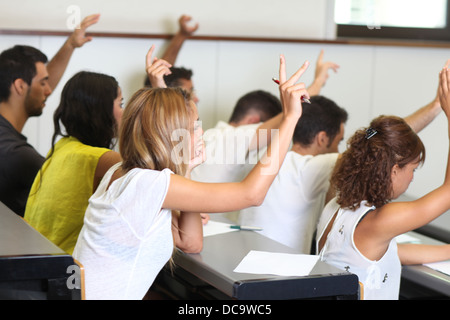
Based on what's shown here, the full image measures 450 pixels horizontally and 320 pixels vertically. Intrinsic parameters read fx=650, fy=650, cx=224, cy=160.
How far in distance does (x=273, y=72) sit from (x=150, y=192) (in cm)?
279

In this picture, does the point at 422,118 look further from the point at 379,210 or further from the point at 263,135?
the point at 379,210

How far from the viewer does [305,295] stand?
60.5 inches

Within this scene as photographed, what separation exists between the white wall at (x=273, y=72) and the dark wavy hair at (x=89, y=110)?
157 centimetres

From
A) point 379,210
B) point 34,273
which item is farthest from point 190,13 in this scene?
point 34,273

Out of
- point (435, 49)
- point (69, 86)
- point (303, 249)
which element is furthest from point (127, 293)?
point (435, 49)

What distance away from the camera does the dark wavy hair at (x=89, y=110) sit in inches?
82.2

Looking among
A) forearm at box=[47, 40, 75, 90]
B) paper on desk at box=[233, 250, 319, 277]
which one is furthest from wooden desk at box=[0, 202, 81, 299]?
forearm at box=[47, 40, 75, 90]

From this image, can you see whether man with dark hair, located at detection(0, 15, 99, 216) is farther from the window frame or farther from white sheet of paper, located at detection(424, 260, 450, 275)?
the window frame

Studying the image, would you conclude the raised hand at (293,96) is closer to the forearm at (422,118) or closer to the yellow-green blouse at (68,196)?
the yellow-green blouse at (68,196)

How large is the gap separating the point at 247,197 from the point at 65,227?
73cm

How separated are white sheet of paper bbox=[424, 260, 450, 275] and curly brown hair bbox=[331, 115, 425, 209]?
9.0 inches

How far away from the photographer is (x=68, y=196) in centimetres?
199

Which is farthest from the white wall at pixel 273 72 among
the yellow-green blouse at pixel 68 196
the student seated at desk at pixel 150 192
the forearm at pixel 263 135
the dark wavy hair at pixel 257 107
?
the student seated at desk at pixel 150 192

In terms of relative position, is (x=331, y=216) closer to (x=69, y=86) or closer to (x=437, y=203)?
(x=437, y=203)
